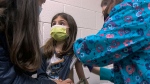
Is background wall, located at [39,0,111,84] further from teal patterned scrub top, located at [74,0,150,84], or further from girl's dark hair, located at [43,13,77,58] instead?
teal patterned scrub top, located at [74,0,150,84]

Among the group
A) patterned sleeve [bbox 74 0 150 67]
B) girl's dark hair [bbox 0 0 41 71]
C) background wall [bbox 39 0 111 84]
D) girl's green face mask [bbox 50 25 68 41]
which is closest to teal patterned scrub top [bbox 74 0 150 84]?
patterned sleeve [bbox 74 0 150 67]

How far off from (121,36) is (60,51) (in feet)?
2.41

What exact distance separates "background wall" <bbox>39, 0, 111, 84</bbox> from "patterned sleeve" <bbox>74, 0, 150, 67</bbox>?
2.55ft

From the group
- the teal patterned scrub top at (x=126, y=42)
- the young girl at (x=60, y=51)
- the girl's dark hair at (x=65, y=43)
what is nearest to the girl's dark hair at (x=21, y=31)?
the teal patterned scrub top at (x=126, y=42)

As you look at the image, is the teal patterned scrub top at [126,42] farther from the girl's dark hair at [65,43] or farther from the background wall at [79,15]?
the background wall at [79,15]

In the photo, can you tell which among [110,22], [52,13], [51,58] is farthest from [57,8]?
[110,22]

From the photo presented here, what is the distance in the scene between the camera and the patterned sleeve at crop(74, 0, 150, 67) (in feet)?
2.41

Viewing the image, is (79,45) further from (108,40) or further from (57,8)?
(57,8)

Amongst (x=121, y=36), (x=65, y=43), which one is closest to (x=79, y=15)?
(x=65, y=43)

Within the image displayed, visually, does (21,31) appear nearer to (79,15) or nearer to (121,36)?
(121,36)

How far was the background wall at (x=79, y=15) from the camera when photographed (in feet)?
4.92

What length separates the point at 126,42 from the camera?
736mm

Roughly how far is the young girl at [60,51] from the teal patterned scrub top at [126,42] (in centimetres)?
57

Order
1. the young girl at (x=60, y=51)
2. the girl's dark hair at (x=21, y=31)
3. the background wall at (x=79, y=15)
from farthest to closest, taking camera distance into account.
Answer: the background wall at (x=79, y=15) → the young girl at (x=60, y=51) → the girl's dark hair at (x=21, y=31)
